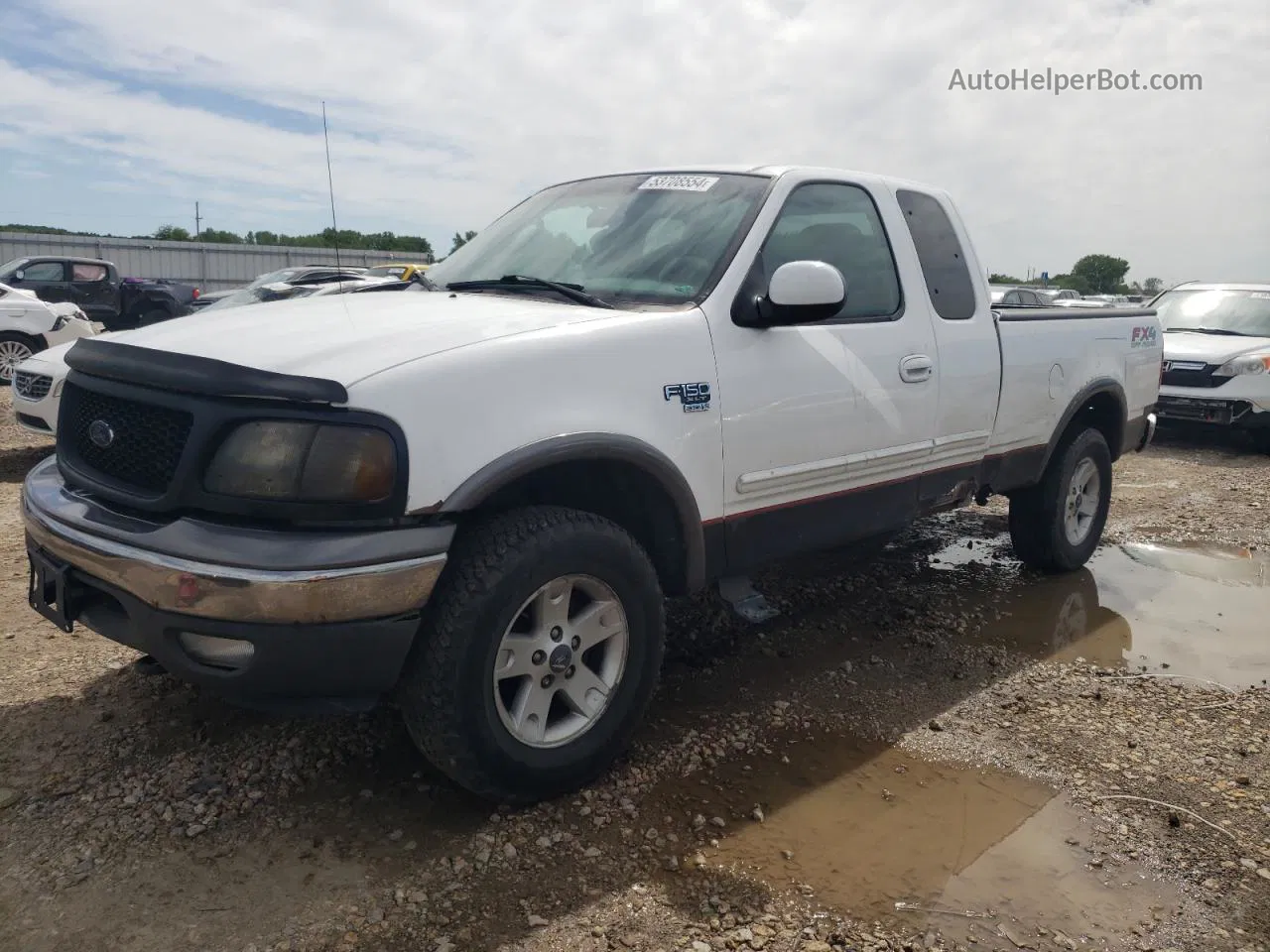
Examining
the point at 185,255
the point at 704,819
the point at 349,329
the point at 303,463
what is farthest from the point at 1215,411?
the point at 185,255

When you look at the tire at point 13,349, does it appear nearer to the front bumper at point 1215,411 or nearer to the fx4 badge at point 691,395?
the fx4 badge at point 691,395

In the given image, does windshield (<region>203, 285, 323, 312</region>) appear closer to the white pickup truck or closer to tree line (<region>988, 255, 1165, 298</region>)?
the white pickup truck

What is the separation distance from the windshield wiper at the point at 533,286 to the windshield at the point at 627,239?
0.05 metres

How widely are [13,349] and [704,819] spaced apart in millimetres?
10884

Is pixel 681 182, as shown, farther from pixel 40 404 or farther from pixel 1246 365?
pixel 1246 365

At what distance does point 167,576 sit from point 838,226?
2825 mm

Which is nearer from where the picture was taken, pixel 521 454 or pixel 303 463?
pixel 303 463

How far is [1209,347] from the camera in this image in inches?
414

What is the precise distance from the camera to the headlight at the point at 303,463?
2521 mm

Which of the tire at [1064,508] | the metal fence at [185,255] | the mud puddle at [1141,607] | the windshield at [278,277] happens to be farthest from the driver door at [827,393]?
the metal fence at [185,255]

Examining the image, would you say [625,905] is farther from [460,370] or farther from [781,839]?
[460,370]

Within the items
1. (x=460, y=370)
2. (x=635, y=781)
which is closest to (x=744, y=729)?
(x=635, y=781)

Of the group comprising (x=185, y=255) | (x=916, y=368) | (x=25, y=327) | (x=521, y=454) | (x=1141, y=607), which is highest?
(x=185, y=255)

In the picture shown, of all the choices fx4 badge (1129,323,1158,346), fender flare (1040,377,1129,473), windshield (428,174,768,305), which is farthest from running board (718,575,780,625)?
fx4 badge (1129,323,1158,346)
